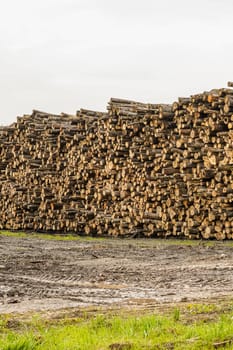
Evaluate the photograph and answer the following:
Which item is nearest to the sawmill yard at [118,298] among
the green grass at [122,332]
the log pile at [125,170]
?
the green grass at [122,332]

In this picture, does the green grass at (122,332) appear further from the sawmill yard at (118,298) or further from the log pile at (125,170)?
the log pile at (125,170)

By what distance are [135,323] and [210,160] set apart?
38.3 ft

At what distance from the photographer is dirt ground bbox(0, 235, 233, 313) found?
8.27 m

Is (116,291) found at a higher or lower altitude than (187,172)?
lower

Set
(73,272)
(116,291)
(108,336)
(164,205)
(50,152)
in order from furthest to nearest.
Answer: (50,152) → (164,205) → (73,272) → (116,291) → (108,336)

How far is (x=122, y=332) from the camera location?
6.04 metres

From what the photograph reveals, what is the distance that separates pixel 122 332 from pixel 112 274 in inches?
208

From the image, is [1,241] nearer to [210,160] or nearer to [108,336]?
[210,160]

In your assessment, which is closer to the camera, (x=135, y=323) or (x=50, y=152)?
(x=135, y=323)

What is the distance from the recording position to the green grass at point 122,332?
5527mm

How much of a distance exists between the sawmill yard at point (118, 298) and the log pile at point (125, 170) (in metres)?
2.51

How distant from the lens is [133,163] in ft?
67.9

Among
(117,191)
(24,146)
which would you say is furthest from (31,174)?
(117,191)

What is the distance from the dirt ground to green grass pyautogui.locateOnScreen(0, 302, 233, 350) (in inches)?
38.5
